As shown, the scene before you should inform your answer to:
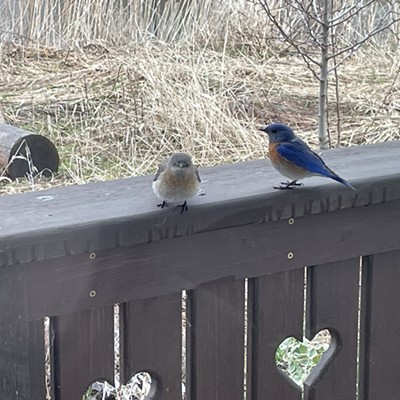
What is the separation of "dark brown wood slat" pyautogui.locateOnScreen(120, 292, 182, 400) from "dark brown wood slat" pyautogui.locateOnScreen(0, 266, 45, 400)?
0.40 ft

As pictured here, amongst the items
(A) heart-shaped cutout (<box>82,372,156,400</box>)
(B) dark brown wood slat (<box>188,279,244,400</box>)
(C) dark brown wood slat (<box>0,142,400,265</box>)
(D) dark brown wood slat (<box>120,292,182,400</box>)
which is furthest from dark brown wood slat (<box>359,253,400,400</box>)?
(A) heart-shaped cutout (<box>82,372,156,400</box>)

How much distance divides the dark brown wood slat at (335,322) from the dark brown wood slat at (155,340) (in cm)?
24

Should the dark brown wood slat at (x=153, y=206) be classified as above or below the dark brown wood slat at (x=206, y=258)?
above

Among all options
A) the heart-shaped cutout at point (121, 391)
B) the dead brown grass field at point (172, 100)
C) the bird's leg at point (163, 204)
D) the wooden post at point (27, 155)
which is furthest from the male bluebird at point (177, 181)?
the wooden post at point (27, 155)

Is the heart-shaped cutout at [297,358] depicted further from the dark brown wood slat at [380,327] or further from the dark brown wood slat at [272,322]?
the dark brown wood slat at [272,322]

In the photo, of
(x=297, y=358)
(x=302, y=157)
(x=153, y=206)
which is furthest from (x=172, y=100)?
(x=153, y=206)

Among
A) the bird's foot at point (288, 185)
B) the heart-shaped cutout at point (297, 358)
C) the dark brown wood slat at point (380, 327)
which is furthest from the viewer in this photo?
the heart-shaped cutout at point (297, 358)

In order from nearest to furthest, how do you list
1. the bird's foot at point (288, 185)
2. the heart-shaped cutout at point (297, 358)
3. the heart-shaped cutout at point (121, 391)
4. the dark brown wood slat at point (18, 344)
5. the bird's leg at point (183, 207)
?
1. the dark brown wood slat at point (18, 344)
2. the bird's leg at point (183, 207)
3. the bird's foot at point (288, 185)
4. the heart-shaped cutout at point (121, 391)
5. the heart-shaped cutout at point (297, 358)

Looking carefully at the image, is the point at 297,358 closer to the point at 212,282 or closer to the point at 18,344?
the point at 212,282

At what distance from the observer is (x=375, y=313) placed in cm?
154

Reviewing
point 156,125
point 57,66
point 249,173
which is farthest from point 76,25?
point 249,173

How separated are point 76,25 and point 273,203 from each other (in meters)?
5.28

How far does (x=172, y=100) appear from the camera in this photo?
193 inches

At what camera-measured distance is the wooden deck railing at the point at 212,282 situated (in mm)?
1195
